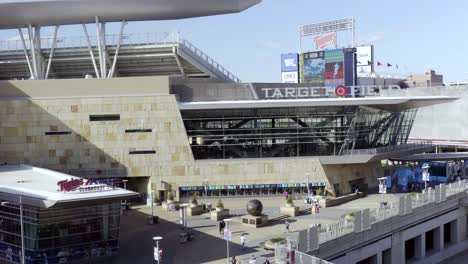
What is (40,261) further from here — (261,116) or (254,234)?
(261,116)

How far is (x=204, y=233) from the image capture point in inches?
1836

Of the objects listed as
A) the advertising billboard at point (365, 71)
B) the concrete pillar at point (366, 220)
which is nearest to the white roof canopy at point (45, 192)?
the concrete pillar at point (366, 220)

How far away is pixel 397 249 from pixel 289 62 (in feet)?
288

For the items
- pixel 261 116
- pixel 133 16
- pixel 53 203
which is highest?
pixel 133 16

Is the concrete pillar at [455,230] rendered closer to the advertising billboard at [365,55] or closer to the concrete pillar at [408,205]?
the concrete pillar at [408,205]

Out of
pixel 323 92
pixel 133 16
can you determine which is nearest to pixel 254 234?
pixel 323 92

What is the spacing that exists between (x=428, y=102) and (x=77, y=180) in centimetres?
4087

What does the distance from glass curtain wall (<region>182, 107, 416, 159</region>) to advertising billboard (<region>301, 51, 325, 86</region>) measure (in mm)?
53483

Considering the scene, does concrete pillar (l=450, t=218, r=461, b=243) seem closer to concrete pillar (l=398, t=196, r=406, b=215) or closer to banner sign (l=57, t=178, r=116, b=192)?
concrete pillar (l=398, t=196, r=406, b=215)

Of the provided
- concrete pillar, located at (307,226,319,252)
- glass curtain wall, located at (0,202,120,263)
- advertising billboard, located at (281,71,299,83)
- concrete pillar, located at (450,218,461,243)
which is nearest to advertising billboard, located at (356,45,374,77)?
advertising billboard, located at (281,71,299,83)

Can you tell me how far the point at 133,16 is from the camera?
76.0 meters

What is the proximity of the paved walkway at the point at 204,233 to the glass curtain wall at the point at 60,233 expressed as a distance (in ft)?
7.11

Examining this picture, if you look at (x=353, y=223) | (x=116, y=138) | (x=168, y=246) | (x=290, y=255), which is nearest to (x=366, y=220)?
(x=353, y=223)

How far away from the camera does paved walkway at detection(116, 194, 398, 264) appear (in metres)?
39.3
